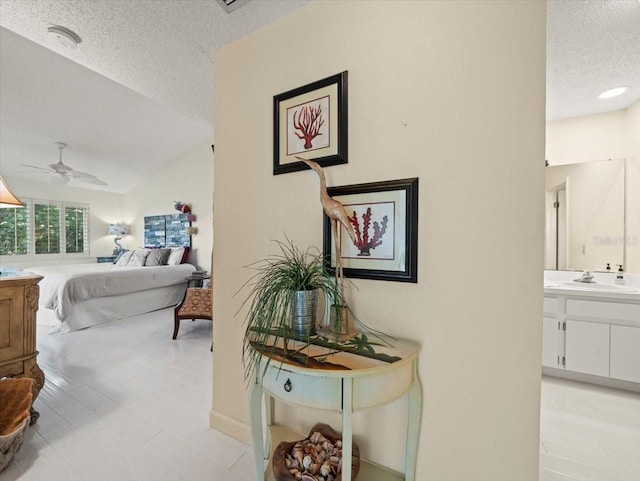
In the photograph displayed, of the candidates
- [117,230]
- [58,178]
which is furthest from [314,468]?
[117,230]

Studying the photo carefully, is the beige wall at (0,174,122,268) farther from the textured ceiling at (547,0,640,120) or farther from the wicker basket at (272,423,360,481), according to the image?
the textured ceiling at (547,0,640,120)

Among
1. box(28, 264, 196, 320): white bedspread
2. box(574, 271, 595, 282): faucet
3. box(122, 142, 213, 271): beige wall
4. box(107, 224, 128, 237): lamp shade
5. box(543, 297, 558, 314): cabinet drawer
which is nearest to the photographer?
box(543, 297, 558, 314): cabinet drawer

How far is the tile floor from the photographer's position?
1430 mm

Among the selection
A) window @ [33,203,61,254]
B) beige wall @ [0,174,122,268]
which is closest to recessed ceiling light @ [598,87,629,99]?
beige wall @ [0,174,122,268]

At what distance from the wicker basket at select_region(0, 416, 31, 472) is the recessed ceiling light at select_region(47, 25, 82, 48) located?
235 cm

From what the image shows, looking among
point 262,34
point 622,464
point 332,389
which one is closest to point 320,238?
point 332,389

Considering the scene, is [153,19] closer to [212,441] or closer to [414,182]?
[414,182]

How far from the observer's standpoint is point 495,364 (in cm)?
108

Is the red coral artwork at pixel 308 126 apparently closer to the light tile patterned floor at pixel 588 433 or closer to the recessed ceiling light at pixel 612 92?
the light tile patterned floor at pixel 588 433

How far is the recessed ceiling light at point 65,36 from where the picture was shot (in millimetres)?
1895

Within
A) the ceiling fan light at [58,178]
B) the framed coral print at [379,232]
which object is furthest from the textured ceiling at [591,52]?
the ceiling fan light at [58,178]

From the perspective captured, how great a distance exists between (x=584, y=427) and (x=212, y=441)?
226 cm

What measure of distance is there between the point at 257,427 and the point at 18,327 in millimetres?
1756

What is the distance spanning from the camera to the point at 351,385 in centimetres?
97
